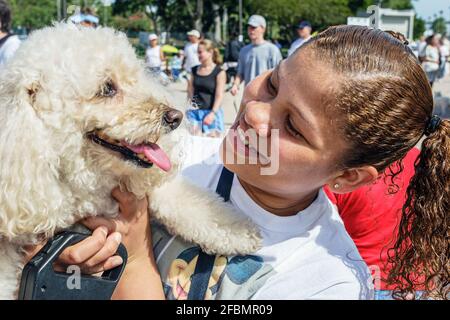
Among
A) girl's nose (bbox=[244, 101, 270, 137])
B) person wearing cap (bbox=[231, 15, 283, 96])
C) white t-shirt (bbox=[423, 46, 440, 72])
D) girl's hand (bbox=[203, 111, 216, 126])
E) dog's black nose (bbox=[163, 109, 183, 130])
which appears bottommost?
white t-shirt (bbox=[423, 46, 440, 72])

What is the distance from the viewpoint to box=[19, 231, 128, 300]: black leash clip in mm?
1353

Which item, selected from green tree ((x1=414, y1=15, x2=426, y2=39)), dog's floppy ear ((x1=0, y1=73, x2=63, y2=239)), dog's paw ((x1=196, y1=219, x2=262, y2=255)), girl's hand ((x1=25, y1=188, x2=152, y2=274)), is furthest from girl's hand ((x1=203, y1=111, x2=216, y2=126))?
green tree ((x1=414, y1=15, x2=426, y2=39))

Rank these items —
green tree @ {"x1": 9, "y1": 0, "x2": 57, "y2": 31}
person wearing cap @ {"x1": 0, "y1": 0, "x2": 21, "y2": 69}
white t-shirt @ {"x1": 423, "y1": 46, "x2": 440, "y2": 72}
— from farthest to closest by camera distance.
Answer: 1. green tree @ {"x1": 9, "y1": 0, "x2": 57, "y2": 31}
2. white t-shirt @ {"x1": 423, "y1": 46, "x2": 440, "y2": 72}
3. person wearing cap @ {"x1": 0, "y1": 0, "x2": 21, "y2": 69}

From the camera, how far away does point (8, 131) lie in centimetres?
147

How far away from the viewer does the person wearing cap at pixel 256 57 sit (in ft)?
24.2

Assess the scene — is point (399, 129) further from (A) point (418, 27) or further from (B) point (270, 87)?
(A) point (418, 27)

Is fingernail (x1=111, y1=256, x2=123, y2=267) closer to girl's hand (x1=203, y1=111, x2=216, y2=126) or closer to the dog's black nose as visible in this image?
the dog's black nose

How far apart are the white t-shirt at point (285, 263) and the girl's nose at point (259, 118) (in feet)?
1.00

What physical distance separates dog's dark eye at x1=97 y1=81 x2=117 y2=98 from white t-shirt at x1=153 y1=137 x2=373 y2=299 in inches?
19.1

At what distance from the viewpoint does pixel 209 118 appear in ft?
20.7

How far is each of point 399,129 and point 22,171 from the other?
43.9 inches

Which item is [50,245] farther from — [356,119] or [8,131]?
[356,119]

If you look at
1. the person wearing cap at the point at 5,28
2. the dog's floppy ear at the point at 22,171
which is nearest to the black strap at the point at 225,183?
the dog's floppy ear at the point at 22,171
